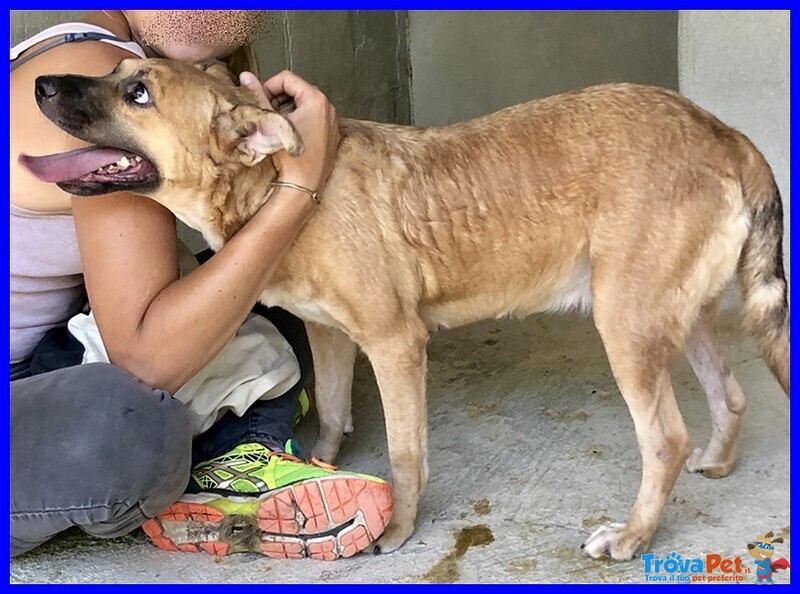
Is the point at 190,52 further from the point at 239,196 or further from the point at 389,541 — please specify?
the point at 389,541

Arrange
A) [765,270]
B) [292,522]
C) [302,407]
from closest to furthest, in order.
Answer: [292,522] → [765,270] → [302,407]

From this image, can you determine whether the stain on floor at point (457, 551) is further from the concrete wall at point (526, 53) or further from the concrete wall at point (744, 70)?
the concrete wall at point (526, 53)

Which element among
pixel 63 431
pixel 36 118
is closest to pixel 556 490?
pixel 63 431

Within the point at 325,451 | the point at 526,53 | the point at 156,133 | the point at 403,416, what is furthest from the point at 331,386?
the point at 526,53

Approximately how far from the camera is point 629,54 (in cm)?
664

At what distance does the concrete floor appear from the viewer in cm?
233

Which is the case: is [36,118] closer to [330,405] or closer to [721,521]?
[330,405]

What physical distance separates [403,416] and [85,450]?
825mm

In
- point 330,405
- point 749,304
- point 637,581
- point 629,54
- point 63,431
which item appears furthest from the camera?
point 629,54

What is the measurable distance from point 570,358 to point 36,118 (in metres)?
2.31

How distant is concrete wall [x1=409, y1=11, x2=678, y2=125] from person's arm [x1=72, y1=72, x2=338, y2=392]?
4661 millimetres

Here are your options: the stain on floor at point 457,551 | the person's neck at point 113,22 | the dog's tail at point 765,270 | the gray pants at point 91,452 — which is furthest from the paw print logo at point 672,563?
the person's neck at point 113,22

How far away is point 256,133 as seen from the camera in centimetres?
215

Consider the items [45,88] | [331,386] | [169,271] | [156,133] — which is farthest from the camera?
[331,386]
